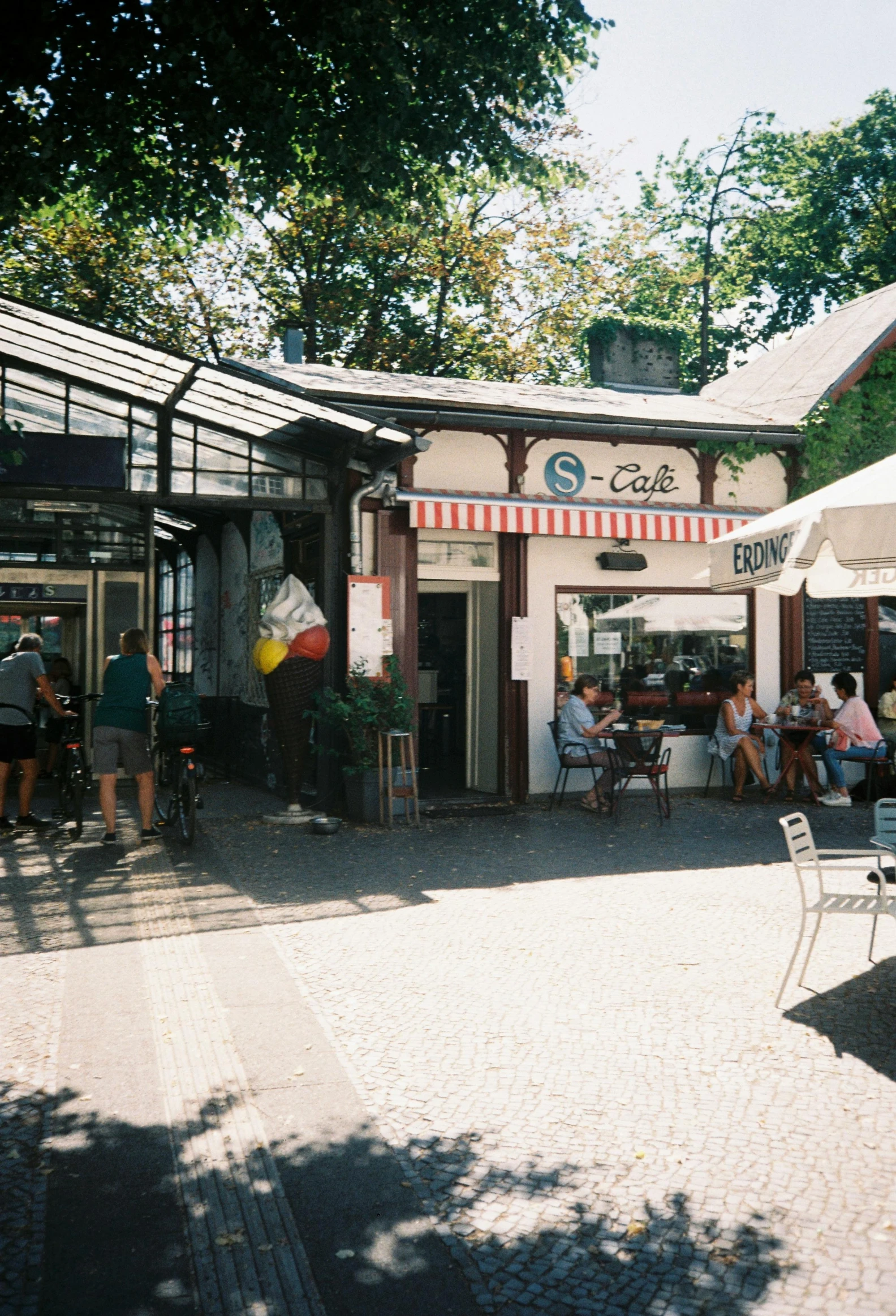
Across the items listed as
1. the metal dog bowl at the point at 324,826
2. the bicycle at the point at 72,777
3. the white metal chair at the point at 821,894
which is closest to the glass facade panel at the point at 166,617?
the bicycle at the point at 72,777

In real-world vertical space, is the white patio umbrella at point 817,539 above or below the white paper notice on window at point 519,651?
above

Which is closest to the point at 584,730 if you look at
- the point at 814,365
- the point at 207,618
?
the point at 814,365

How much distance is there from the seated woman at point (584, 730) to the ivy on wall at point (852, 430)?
4.03 m

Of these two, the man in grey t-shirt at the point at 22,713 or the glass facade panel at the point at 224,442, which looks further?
the glass facade panel at the point at 224,442

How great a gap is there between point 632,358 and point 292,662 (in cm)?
902

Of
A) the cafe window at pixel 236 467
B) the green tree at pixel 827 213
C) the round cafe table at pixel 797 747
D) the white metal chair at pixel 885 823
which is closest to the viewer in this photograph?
the white metal chair at pixel 885 823

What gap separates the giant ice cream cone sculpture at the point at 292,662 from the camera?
10.4m

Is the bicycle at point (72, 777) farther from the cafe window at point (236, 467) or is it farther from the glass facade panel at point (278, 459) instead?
the glass facade panel at point (278, 459)

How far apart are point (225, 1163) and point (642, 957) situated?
2967 millimetres

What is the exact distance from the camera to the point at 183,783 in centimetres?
934

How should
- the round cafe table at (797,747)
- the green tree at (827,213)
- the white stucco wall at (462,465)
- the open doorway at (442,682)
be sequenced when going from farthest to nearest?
the green tree at (827,213) → the open doorway at (442,682) → the round cafe table at (797,747) → the white stucco wall at (462,465)

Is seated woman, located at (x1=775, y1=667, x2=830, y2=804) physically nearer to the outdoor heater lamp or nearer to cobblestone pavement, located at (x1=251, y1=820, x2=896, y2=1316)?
the outdoor heater lamp

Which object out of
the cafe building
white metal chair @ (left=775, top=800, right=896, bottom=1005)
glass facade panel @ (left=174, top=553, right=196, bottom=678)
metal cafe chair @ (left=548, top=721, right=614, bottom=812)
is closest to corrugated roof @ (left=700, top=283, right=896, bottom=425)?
the cafe building

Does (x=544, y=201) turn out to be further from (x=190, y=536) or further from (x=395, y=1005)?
(x=190, y=536)
